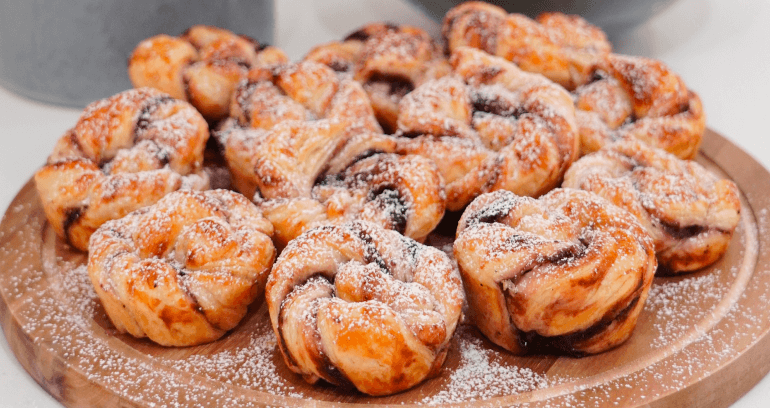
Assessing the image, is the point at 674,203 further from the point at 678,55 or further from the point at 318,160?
the point at 678,55

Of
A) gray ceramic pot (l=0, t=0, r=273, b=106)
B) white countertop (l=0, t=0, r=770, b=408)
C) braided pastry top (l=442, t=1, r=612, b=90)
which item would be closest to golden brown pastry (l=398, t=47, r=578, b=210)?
braided pastry top (l=442, t=1, r=612, b=90)

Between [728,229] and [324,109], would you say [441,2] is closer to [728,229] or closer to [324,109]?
[324,109]

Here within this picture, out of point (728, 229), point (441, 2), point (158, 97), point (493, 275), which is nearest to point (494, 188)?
point (493, 275)

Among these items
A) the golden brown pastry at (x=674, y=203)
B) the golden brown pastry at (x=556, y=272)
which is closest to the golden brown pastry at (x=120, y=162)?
the golden brown pastry at (x=556, y=272)

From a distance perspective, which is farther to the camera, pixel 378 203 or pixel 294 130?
pixel 294 130

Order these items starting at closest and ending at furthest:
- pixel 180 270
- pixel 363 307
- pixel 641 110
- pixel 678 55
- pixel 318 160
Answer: pixel 363 307 < pixel 180 270 < pixel 318 160 < pixel 641 110 < pixel 678 55

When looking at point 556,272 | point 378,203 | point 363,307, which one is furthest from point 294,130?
point 556,272
